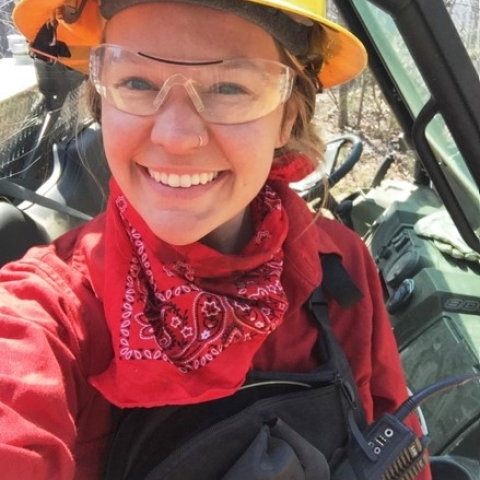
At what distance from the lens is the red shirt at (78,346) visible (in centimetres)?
81

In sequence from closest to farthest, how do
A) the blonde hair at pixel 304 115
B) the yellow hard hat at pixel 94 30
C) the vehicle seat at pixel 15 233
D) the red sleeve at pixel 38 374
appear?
the red sleeve at pixel 38 374 < the yellow hard hat at pixel 94 30 < the blonde hair at pixel 304 115 < the vehicle seat at pixel 15 233

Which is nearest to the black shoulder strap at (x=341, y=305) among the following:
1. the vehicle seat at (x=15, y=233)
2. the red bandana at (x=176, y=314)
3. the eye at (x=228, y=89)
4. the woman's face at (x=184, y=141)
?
the red bandana at (x=176, y=314)

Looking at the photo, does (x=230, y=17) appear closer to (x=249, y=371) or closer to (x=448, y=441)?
(x=249, y=371)

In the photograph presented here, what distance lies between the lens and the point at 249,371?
1057mm

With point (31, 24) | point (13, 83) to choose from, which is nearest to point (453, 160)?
point (31, 24)

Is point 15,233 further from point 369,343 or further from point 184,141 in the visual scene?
point 369,343

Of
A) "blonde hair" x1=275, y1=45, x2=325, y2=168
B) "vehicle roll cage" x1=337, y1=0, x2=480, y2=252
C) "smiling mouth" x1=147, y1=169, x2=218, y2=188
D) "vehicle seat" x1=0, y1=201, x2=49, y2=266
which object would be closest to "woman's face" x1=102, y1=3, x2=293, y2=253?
"smiling mouth" x1=147, y1=169, x2=218, y2=188

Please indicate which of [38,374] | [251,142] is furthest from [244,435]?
[251,142]

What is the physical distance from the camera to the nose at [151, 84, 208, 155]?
0.94 meters

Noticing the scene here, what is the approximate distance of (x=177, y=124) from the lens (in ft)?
3.09

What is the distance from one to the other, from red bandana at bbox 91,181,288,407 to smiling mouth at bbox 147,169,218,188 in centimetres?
9

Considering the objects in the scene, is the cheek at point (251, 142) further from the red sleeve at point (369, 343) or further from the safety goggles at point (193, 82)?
the red sleeve at point (369, 343)

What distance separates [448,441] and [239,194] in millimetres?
856

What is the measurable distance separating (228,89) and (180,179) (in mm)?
141
